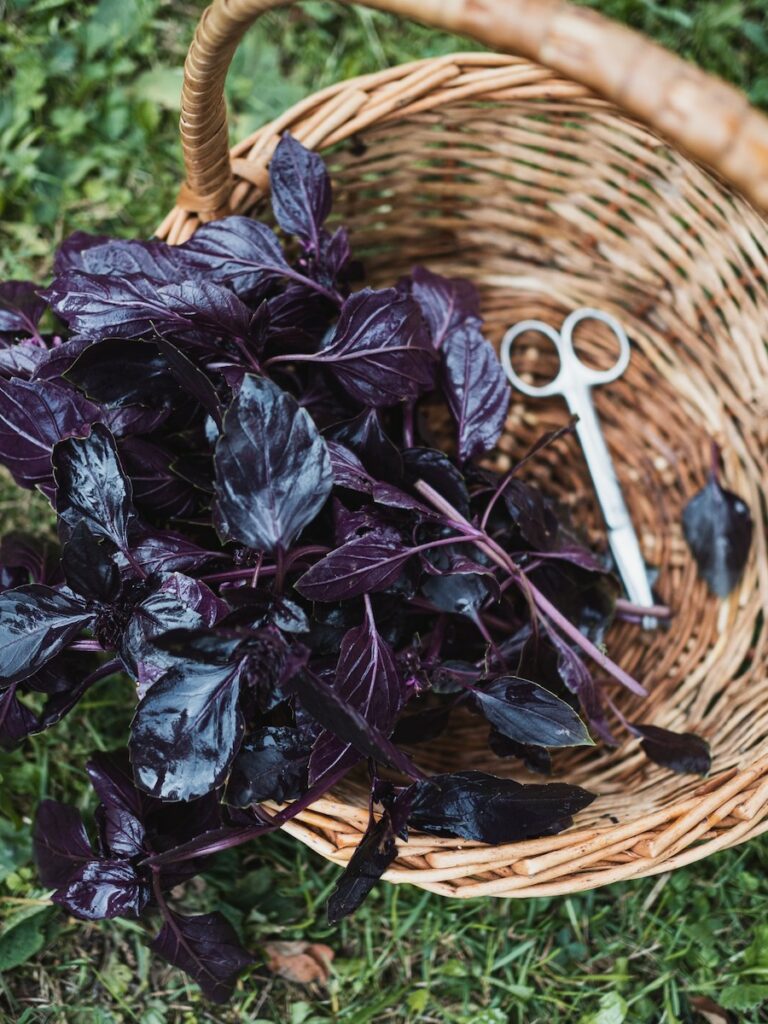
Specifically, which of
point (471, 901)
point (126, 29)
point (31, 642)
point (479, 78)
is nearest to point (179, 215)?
point (479, 78)

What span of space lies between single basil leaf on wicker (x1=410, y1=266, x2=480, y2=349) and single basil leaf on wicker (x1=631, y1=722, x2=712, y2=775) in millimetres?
433

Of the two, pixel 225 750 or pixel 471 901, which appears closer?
pixel 225 750

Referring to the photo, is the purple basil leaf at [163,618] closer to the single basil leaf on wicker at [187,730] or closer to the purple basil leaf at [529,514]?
the single basil leaf on wicker at [187,730]

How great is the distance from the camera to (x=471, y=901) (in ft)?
3.43

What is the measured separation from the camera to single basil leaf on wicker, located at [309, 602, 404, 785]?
0.71 metres

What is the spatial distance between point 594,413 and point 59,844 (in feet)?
2.42

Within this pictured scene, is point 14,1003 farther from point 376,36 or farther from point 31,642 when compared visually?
point 376,36

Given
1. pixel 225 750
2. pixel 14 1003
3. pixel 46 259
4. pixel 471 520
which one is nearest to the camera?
pixel 225 750

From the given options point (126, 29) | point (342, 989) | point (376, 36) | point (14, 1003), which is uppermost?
point (376, 36)

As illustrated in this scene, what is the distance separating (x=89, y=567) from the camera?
2.32 ft

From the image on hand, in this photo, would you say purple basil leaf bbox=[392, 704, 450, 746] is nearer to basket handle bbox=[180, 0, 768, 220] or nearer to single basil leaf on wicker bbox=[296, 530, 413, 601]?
single basil leaf on wicker bbox=[296, 530, 413, 601]

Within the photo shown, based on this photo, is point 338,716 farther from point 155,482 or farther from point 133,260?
point 133,260

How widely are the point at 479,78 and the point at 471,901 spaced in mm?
875

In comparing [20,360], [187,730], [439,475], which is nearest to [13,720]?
[187,730]
